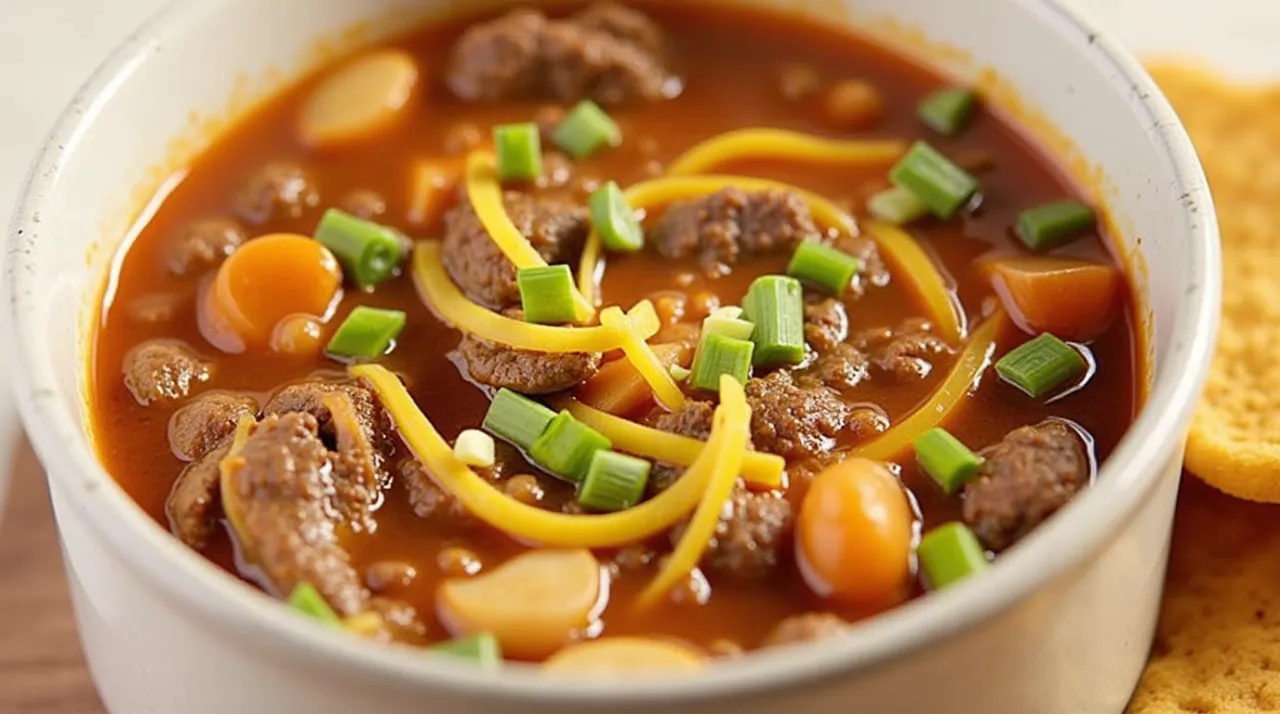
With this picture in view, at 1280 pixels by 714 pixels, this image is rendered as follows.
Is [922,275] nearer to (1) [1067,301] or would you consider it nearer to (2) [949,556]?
(1) [1067,301]

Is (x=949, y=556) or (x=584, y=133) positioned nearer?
(x=949, y=556)

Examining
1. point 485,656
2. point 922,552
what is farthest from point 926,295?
point 485,656

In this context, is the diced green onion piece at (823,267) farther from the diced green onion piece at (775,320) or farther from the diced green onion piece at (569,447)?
the diced green onion piece at (569,447)

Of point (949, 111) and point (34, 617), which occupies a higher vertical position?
point (949, 111)

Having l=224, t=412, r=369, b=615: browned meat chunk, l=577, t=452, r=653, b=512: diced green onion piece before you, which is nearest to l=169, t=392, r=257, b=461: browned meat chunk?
l=224, t=412, r=369, b=615: browned meat chunk

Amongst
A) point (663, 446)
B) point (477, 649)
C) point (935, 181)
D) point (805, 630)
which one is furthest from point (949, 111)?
point (477, 649)

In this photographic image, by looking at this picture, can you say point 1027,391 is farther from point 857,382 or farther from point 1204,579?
point 1204,579

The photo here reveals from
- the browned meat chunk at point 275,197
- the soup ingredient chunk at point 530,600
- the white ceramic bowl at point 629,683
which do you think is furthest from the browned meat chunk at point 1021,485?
the browned meat chunk at point 275,197
